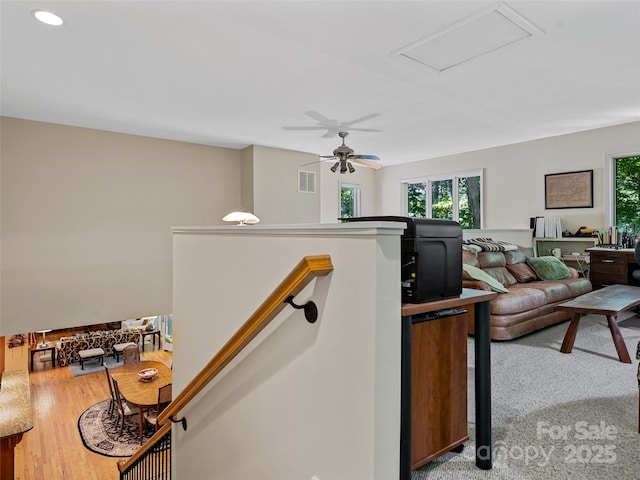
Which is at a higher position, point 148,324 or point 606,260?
point 606,260

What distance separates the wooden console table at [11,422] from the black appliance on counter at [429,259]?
14.1ft

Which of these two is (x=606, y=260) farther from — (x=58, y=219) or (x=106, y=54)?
(x=58, y=219)

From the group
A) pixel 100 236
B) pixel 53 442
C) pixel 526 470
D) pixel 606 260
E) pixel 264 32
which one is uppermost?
pixel 264 32

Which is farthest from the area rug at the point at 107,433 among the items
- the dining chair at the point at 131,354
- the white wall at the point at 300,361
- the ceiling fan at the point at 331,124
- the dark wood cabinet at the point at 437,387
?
the dark wood cabinet at the point at 437,387

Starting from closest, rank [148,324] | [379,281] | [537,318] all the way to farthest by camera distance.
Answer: [379,281], [537,318], [148,324]

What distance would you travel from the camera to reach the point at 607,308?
10.3ft

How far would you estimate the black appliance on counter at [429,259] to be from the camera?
147cm

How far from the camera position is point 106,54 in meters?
3.19

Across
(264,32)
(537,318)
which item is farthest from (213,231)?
(537,318)

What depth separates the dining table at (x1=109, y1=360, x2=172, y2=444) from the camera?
6051 millimetres

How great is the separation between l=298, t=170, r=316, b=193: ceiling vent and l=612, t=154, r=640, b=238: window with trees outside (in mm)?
4730

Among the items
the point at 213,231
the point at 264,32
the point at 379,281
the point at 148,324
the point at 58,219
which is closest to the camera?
the point at 379,281

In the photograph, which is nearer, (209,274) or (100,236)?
(209,274)

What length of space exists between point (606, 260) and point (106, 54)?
6.07 m
